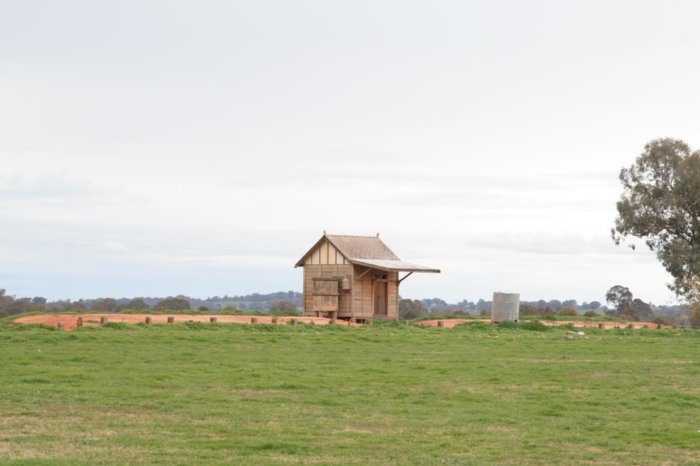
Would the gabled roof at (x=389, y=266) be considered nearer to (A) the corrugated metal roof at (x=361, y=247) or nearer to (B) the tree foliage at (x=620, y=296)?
(A) the corrugated metal roof at (x=361, y=247)

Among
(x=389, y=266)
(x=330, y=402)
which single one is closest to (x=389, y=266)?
(x=389, y=266)

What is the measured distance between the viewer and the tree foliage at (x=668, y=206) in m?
64.6

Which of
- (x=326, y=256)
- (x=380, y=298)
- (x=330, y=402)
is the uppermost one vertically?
(x=326, y=256)

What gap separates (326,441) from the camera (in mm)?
14289

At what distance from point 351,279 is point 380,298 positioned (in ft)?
8.63

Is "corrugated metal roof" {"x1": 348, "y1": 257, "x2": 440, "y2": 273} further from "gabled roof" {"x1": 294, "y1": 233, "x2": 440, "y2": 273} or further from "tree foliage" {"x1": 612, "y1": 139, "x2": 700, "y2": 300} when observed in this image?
"tree foliage" {"x1": 612, "y1": 139, "x2": 700, "y2": 300}

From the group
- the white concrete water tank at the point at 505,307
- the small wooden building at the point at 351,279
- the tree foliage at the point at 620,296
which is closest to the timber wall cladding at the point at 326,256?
the small wooden building at the point at 351,279

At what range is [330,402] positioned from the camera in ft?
59.5

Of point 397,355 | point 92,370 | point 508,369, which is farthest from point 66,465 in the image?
Result: point 397,355

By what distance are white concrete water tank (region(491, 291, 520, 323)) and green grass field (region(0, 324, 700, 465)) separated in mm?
16413

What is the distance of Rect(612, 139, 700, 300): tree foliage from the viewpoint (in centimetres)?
6456

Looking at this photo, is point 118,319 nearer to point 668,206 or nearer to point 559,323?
point 559,323

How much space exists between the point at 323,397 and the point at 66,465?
710cm

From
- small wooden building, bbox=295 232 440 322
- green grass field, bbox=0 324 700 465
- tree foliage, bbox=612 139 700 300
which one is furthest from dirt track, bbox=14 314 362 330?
tree foliage, bbox=612 139 700 300
